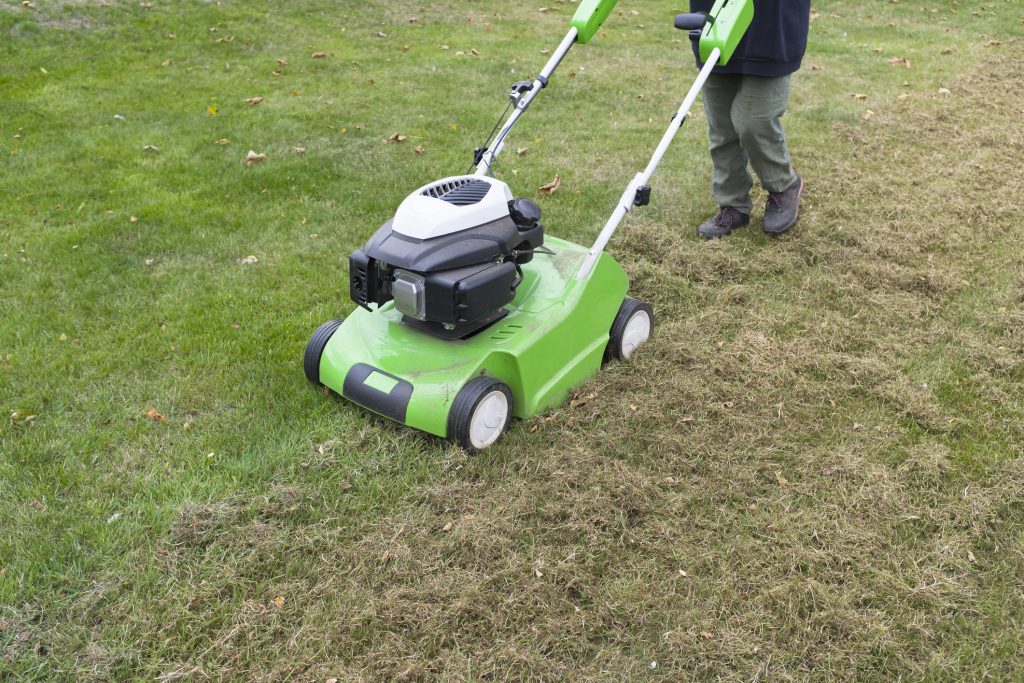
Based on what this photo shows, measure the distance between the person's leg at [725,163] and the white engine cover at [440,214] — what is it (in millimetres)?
1746

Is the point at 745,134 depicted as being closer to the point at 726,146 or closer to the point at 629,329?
the point at 726,146

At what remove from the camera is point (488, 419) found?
268 centimetres

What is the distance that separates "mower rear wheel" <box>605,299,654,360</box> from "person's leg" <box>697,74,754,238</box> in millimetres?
1156

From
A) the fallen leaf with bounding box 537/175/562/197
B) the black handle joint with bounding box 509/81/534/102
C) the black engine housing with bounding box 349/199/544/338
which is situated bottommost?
the fallen leaf with bounding box 537/175/562/197

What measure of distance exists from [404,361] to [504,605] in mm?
869

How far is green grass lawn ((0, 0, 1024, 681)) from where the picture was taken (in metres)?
2.12

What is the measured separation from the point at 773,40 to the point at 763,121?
361 mm

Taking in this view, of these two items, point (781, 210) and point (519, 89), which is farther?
point (781, 210)

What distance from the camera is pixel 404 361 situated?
2689 millimetres

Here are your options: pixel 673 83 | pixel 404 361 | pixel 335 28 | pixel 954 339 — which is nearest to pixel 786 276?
pixel 954 339

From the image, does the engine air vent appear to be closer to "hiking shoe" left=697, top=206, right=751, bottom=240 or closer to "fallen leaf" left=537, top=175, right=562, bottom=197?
"hiking shoe" left=697, top=206, right=751, bottom=240

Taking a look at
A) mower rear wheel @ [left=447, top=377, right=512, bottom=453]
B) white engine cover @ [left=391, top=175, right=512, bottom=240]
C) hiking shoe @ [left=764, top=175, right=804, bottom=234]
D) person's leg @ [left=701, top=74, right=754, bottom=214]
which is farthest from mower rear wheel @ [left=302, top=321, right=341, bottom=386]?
hiking shoe @ [left=764, top=175, right=804, bottom=234]

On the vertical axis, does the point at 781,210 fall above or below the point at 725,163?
below

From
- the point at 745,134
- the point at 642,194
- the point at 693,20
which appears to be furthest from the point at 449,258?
the point at 745,134
